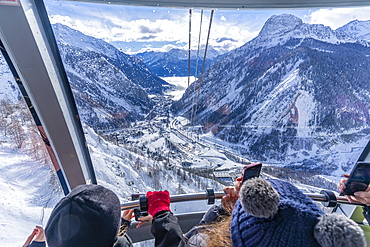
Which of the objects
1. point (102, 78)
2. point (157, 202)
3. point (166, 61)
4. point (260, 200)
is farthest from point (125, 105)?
point (260, 200)

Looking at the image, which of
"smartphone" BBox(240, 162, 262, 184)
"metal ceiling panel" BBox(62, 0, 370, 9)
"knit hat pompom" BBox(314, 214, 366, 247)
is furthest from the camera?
"metal ceiling panel" BBox(62, 0, 370, 9)

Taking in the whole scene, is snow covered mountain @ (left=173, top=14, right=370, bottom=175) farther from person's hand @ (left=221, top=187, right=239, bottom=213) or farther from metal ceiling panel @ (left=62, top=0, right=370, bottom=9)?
Answer: person's hand @ (left=221, top=187, right=239, bottom=213)

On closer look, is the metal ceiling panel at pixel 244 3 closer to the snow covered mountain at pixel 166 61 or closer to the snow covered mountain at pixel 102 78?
the snow covered mountain at pixel 102 78

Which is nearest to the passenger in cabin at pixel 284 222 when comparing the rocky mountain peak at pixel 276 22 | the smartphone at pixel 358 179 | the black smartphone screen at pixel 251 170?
the black smartphone screen at pixel 251 170

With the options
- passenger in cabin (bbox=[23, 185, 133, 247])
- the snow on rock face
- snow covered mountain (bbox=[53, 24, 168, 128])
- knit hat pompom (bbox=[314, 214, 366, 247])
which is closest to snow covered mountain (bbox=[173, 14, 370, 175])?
the snow on rock face

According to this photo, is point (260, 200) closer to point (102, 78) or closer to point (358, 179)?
point (358, 179)

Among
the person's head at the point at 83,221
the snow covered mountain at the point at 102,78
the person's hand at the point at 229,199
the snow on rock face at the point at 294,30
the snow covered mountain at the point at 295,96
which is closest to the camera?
the person's head at the point at 83,221

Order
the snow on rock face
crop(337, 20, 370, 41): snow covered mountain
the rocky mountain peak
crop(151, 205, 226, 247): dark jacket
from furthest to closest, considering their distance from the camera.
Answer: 1. the snow on rock face
2. the rocky mountain peak
3. crop(337, 20, 370, 41): snow covered mountain
4. crop(151, 205, 226, 247): dark jacket
